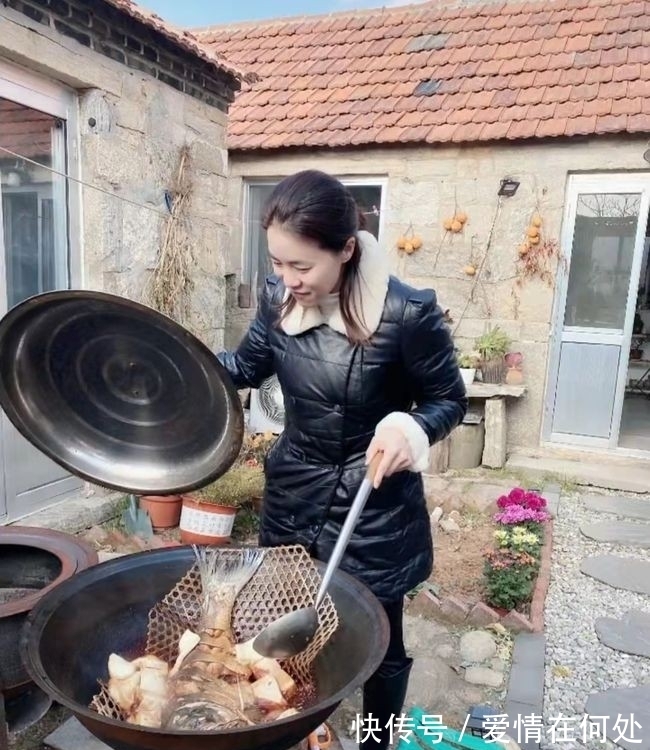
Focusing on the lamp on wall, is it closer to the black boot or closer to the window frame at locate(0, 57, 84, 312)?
the window frame at locate(0, 57, 84, 312)

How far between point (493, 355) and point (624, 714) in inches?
144

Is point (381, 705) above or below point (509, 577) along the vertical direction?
above

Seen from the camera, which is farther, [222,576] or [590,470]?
[590,470]

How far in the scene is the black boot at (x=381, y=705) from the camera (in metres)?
2.04

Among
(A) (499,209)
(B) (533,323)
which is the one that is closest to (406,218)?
(A) (499,209)

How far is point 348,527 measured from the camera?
4.68ft

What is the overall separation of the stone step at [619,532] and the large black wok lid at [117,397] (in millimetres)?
3779

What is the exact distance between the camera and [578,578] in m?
3.96

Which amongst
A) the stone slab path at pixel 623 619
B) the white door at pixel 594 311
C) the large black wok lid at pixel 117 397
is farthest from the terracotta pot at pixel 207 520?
the white door at pixel 594 311

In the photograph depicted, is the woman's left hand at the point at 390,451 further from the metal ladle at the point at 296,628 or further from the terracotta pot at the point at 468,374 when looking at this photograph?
the terracotta pot at the point at 468,374

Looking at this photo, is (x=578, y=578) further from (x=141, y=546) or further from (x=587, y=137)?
(x=587, y=137)

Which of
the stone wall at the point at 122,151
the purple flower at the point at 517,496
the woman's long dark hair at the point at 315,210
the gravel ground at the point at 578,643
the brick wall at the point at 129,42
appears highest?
the brick wall at the point at 129,42

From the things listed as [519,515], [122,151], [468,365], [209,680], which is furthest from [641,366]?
[209,680]

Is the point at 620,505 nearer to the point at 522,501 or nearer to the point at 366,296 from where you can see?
the point at 522,501
